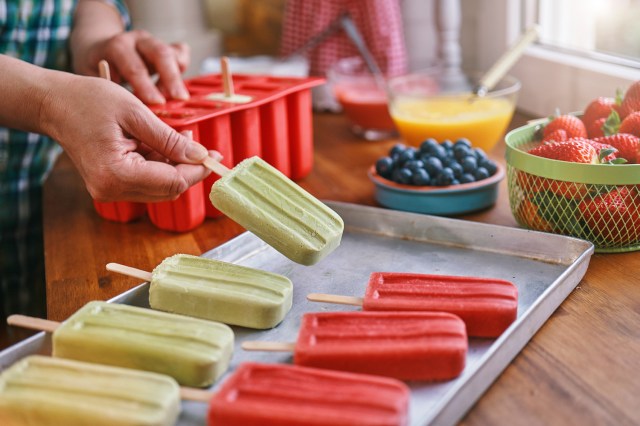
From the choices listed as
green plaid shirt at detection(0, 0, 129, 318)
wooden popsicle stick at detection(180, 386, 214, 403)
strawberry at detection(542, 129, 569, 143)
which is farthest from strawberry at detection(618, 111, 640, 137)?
green plaid shirt at detection(0, 0, 129, 318)

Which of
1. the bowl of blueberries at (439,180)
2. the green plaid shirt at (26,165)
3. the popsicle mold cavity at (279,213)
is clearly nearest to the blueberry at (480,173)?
the bowl of blueberries at (439,180)

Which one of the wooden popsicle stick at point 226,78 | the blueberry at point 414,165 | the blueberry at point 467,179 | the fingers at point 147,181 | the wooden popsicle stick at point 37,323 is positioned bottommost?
the wooden popsicle stick at point 37,323

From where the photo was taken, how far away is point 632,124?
1.31 metres

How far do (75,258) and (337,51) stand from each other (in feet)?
4.55

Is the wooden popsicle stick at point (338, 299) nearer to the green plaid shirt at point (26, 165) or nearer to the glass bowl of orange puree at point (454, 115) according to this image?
the glass bowl of orange puree at point (454, 115)

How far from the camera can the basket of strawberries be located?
4.02ft

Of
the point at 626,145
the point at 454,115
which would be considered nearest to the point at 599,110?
the point at 626,145

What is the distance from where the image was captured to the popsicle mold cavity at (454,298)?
1.03m

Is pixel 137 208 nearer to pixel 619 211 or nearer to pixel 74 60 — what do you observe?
pixel 74 60

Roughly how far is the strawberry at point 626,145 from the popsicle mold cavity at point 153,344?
0.80 meters

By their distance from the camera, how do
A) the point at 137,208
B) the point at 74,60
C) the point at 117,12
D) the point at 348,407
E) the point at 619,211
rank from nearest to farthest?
the point at 348,407 < the point at 619,211 < the point at 137,208 < the point at 74,60 < the point at 117,12

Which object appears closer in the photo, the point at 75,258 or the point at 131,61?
the point at 75,258

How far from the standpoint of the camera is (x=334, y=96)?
2.45 m

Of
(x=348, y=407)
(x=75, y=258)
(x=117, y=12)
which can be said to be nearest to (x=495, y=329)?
(x=348, y=407)
